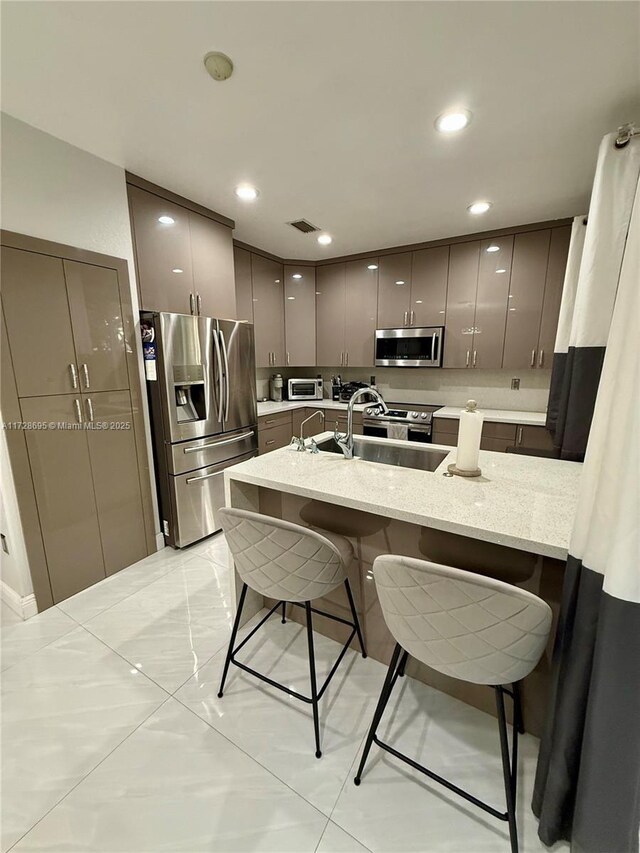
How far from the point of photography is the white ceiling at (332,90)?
1.20m

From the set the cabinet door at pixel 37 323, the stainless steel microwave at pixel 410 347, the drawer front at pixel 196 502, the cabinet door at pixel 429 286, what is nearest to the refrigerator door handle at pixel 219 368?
the drawer front at pixel 196 502

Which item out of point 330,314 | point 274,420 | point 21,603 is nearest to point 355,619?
point 21,603

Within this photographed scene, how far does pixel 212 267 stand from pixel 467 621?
9.65ft

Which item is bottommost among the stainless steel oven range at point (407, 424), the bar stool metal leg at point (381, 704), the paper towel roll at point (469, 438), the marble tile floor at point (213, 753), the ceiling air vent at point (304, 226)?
the marble tile floor at point (213, 753)

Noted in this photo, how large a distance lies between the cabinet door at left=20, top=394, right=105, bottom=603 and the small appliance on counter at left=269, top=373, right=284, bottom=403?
94.1 inches

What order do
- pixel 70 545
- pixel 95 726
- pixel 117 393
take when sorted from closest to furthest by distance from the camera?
pixel 95 726 → pixel 70 545 → pixel 117 393

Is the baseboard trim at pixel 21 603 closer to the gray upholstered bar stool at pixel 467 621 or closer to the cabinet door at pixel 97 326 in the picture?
the cabinet door at pixel 97 326

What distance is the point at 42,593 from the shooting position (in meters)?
2.01

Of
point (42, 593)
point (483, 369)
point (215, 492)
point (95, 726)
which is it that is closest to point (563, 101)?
point (483, 369)

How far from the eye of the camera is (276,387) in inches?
167

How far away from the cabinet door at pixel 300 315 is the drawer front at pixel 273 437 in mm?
874

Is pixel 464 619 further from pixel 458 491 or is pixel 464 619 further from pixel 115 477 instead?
pixel 115 477

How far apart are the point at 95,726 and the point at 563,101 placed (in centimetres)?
340

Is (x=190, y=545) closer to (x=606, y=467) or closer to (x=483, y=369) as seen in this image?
(x=606, y=467)
